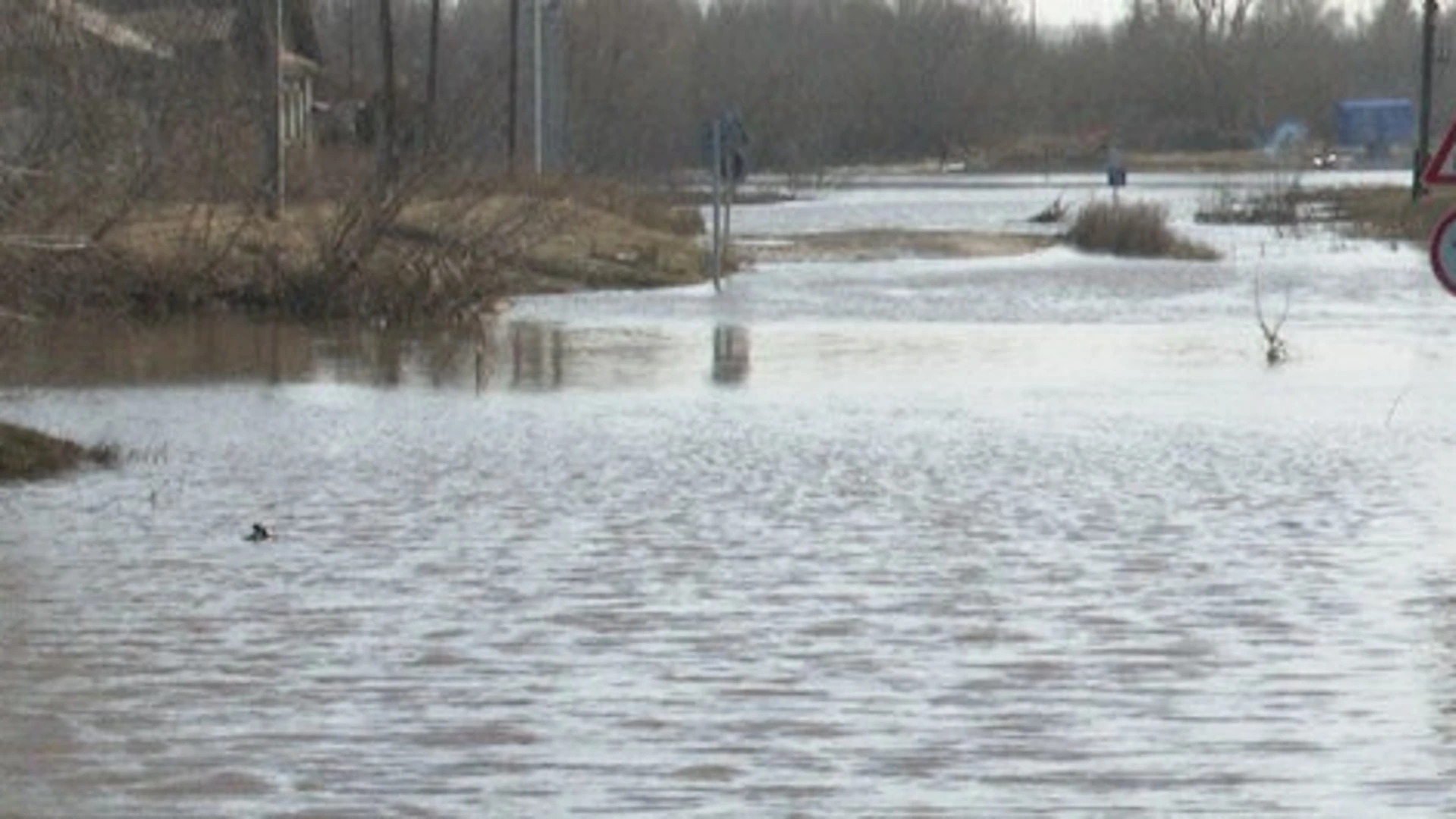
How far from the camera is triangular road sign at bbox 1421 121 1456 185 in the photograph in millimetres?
14745

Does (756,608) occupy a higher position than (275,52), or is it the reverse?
(275,52)

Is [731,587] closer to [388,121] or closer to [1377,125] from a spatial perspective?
[388,121]

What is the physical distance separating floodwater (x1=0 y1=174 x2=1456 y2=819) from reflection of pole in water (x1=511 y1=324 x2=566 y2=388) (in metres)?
0.18

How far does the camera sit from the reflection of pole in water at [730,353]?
29547mm

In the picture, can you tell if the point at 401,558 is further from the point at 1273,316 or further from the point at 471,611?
the point at 1273,316

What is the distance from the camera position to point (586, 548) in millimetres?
17094

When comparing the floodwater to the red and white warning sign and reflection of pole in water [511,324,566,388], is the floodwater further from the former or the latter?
the red and white warning sign

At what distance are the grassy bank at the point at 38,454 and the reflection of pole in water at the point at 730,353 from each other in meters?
8.59

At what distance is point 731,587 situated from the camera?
15617 mm

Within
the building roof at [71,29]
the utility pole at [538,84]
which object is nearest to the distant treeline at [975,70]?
the utility pole at [538,84]

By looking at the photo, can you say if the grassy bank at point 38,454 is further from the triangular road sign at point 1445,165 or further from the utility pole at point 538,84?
the utility pole at point 538,84

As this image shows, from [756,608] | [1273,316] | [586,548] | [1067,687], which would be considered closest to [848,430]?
[586,548]

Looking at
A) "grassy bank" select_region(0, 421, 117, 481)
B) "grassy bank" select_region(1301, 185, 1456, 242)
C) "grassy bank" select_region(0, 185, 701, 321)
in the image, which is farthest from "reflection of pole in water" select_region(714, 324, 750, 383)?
"grassy bank" select_region(1301, 185, 1456, 242)

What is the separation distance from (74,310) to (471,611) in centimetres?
2060
